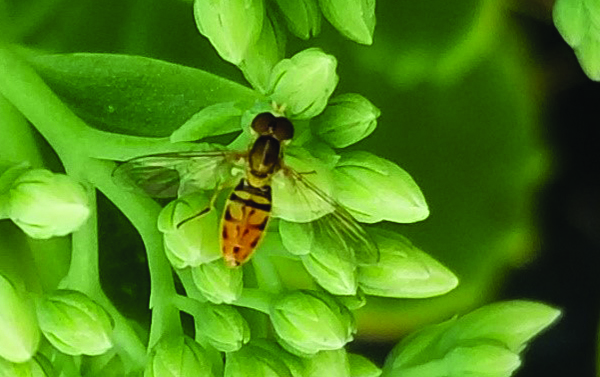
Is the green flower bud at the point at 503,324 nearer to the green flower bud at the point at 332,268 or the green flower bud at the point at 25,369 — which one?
the green flower bud at the point at 332,268

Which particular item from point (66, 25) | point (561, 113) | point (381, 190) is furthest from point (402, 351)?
point (561, 113)

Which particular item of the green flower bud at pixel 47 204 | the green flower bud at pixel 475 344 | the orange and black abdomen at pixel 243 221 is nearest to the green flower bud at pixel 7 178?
the green flower bud at pixel 47 204

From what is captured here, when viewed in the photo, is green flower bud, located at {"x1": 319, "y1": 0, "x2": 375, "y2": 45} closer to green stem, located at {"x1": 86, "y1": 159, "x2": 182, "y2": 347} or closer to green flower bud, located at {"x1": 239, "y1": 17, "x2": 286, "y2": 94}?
green flower bud, located at {"x1": 239, "y1": 17, "x2": 286, "y2": 94}

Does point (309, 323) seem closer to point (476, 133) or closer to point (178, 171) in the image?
point (178, 171)

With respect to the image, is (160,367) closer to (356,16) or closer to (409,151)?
(356,16)

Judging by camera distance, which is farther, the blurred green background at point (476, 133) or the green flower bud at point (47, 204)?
the blurred green background at point (476, 133)

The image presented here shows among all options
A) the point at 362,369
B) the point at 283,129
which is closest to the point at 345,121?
the point at 283,129

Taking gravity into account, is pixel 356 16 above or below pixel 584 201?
above
